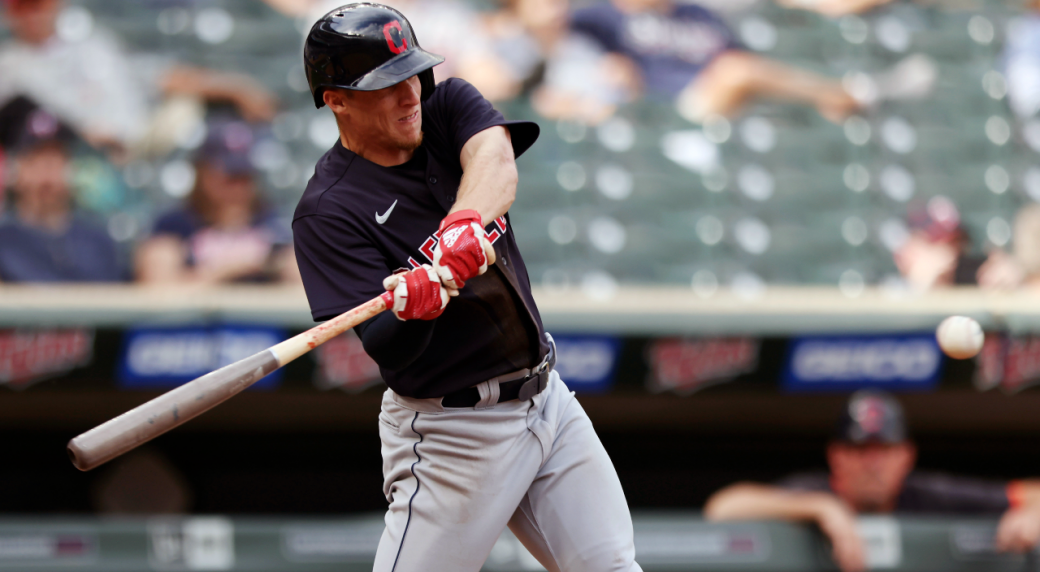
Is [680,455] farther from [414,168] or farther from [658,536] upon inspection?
[414,168]

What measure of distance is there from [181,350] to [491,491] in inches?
76.4

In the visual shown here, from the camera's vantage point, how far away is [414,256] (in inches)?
73.2

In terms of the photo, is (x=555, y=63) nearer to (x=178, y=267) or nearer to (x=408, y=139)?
(x=178, y=267)

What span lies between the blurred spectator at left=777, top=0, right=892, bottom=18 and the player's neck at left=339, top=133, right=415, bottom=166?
407 cm

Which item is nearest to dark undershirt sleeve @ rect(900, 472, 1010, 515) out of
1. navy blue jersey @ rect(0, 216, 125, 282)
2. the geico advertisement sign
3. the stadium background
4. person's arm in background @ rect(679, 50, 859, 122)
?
the stadium background

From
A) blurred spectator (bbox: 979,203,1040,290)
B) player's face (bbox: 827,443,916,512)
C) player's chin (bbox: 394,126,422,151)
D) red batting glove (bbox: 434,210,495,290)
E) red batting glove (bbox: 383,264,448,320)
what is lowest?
player's face (bbox: 827,443,916,512)

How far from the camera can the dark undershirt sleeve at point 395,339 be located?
5.59 ft

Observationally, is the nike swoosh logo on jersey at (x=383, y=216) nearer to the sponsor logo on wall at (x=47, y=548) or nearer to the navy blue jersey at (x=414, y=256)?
the navy blue jersey at (x=414, y=256)

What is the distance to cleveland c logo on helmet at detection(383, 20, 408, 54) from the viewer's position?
69.8 inches

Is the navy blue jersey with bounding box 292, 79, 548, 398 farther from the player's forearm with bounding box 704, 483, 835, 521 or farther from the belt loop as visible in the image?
the player's forearm with bounding box 704, 483, 835, 521

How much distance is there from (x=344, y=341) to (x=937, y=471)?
2618mm

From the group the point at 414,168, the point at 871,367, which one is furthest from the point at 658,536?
the point at 414,168

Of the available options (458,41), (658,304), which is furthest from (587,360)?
(458,41)

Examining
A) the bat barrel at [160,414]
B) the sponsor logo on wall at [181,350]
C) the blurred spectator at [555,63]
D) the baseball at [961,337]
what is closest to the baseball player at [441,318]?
the bat barrel at [160,414]
